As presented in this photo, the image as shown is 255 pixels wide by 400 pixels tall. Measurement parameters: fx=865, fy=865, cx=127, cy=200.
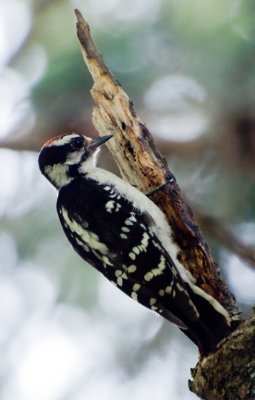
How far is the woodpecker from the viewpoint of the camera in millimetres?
3713

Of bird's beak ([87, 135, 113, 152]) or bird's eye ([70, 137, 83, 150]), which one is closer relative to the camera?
bird's beak ([87, 135, 113, 152])

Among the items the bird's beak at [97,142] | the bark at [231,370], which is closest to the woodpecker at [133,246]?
the bird's beak at [97,142]

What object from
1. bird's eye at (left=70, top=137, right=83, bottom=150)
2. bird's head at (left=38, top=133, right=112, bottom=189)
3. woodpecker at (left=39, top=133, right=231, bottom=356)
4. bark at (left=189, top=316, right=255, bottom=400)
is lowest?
bark at (left=189, top=316, right=255, bottom=400)

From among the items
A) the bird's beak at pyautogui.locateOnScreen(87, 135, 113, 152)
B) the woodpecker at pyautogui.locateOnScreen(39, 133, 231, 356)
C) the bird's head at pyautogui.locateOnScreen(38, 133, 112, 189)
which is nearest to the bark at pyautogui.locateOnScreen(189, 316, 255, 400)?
the woodpecker at pyautogui.locateOnScreen(39, 133, 231, 356)

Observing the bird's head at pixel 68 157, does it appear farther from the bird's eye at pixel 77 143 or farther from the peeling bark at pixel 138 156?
the peeling bark at pixel 138 156

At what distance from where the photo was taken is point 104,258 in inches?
157

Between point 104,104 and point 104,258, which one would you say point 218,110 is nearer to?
point 104,104

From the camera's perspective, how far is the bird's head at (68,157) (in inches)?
176

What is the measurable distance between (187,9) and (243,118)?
0.66 m

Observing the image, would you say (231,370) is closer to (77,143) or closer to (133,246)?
(133,246)

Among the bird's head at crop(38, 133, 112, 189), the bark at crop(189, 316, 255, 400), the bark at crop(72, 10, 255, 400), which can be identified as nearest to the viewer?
the bark at crop(189, 316, 255, 400)

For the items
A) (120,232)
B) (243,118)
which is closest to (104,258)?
(120,232)

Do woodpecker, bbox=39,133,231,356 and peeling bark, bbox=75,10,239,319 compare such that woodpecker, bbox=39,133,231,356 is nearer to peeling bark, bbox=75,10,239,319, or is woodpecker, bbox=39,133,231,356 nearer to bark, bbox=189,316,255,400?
peeling bark, bbox=75,10,239,319

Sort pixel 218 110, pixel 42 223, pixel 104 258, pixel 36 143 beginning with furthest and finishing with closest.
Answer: pixel 42 223, pixel 36 143, pixel 218 110, pixel 104 258
